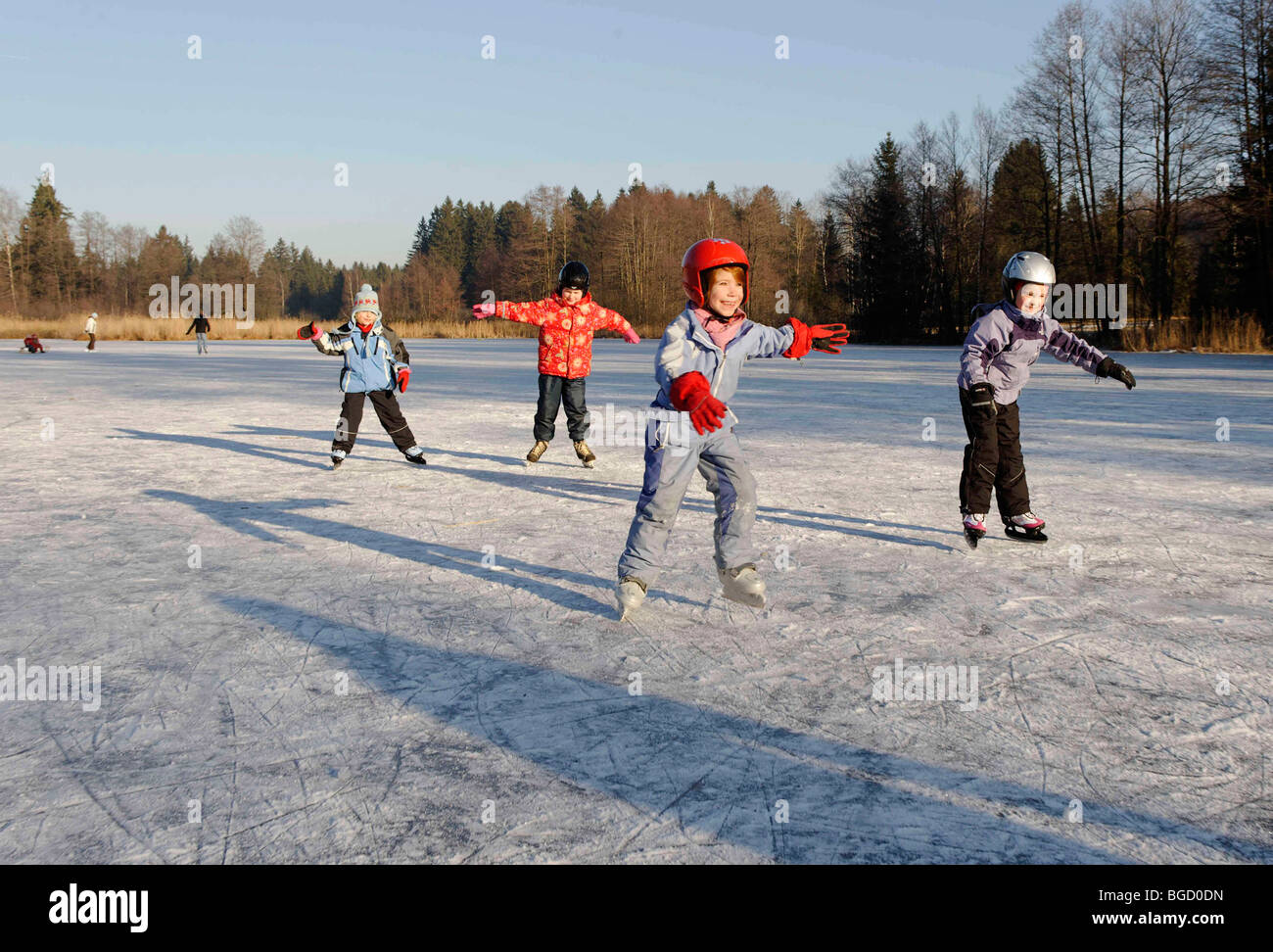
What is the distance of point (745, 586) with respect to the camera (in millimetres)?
4195

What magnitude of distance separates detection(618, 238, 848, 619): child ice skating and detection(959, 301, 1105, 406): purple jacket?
1511mm

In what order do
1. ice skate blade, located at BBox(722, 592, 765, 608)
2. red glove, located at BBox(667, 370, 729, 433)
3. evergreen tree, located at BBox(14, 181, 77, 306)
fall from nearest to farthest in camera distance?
red glove, located at BBox(667, 370, 729, 433) → ice skate blade, located at BBox(722, 592, 765, 608) → evergreen tree, located at BBox(14, 181, 77, 306)

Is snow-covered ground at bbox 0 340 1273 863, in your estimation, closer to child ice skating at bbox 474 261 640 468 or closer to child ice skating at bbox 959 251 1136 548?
child ice skating at bbox 959 251 1136 548

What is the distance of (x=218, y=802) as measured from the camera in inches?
97.0

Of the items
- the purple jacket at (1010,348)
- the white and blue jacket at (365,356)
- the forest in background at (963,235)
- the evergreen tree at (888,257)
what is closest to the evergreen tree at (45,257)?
the forest in background at (963,235)

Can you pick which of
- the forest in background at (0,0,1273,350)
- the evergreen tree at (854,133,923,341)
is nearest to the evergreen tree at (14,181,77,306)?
the forest in background at (0,0,1273,350)

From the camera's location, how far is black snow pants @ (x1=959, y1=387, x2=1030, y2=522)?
5.53 meters

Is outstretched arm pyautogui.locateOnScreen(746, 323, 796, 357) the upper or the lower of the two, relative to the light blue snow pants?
upper

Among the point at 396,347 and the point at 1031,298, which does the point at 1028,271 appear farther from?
the point at 396,347

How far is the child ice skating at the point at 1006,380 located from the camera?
5.40m

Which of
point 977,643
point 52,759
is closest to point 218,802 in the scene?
point 52,759

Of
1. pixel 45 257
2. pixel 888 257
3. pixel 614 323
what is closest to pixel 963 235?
pixel 888 257

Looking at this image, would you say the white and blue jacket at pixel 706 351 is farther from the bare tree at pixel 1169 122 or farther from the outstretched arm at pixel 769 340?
the bare tree at pixel 1169 122
